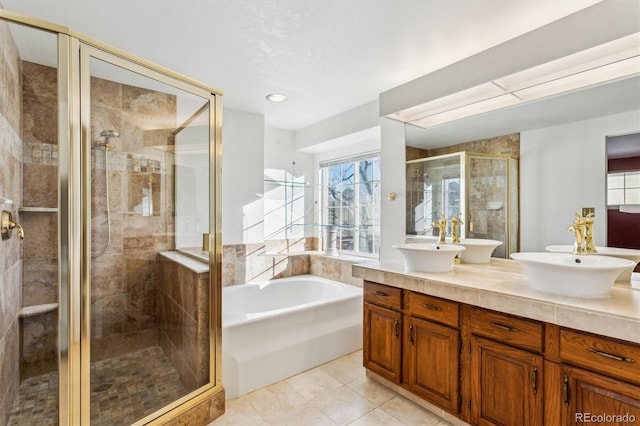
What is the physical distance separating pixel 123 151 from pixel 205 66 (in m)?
0.92

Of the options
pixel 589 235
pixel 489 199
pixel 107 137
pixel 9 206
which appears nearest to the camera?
pixel 9 206

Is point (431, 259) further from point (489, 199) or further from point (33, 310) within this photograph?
point (33, 310)

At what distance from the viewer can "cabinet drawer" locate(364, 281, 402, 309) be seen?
213 centimetres

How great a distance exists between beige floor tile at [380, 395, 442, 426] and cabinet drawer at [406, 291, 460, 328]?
2.02 ft

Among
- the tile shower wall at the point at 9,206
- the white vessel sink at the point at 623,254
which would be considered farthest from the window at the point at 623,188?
the tile shower wall at the point at 9,206

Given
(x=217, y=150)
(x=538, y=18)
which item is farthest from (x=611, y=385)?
(x=217, y=150)

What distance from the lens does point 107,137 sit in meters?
2.19

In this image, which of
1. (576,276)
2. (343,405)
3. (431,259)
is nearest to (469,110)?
(431,259)

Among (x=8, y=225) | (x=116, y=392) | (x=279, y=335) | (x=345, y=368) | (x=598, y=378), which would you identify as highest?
(x=8, y=225)

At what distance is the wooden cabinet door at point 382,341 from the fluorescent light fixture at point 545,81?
1625 millimetres

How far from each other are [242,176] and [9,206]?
2018 mm

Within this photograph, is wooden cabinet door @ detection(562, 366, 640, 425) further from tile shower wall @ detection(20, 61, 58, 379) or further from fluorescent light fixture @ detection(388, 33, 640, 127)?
tile shower wall @ detection(20, 61, 58, 379)

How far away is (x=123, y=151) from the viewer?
2404mm

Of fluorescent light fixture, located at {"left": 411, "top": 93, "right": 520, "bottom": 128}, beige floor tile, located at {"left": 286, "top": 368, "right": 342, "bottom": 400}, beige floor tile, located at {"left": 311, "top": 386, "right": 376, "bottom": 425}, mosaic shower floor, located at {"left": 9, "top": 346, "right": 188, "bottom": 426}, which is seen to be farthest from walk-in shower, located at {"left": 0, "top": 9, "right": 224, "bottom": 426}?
fluorescent light fixture, located at {"left": 411, "top": 93, "right": 520, "bottom": 128}
